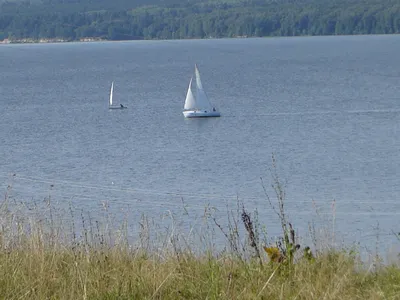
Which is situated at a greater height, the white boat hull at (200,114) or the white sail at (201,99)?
the white sail at (201,99)

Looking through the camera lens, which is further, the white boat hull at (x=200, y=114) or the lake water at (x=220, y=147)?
the white boat hull at (x=200, y=114)

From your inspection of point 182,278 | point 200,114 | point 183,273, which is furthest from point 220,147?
point 182,278

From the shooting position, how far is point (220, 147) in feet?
Answer: 117

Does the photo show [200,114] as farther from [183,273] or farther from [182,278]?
[182,278]

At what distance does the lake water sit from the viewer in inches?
790

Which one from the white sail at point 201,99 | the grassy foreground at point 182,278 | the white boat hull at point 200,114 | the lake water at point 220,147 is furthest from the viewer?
the white sail at point 201,99

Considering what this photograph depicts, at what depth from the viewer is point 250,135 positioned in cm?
3866

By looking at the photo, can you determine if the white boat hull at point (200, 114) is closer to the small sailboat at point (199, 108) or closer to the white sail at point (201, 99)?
the small sailboat at point (199, 108)

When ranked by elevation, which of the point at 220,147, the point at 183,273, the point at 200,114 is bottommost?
the point at 200,114

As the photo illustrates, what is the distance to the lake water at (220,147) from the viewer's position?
2006 centimetres

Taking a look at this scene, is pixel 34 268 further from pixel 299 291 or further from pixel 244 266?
pixel 299 291

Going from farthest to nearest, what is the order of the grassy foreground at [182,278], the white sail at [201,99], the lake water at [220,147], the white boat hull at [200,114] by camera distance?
1. the white sail at [201,99]
2. the white boat hull at [200,114]
3. the lake water at [220,147]
4. the grassy foreground at [182,278]

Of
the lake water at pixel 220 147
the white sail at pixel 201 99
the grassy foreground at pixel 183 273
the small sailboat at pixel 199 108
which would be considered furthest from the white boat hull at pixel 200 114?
the grassy foreground at pixel 183 273

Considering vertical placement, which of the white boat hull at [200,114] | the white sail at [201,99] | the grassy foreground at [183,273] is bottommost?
the white boat hull at [200,114]
